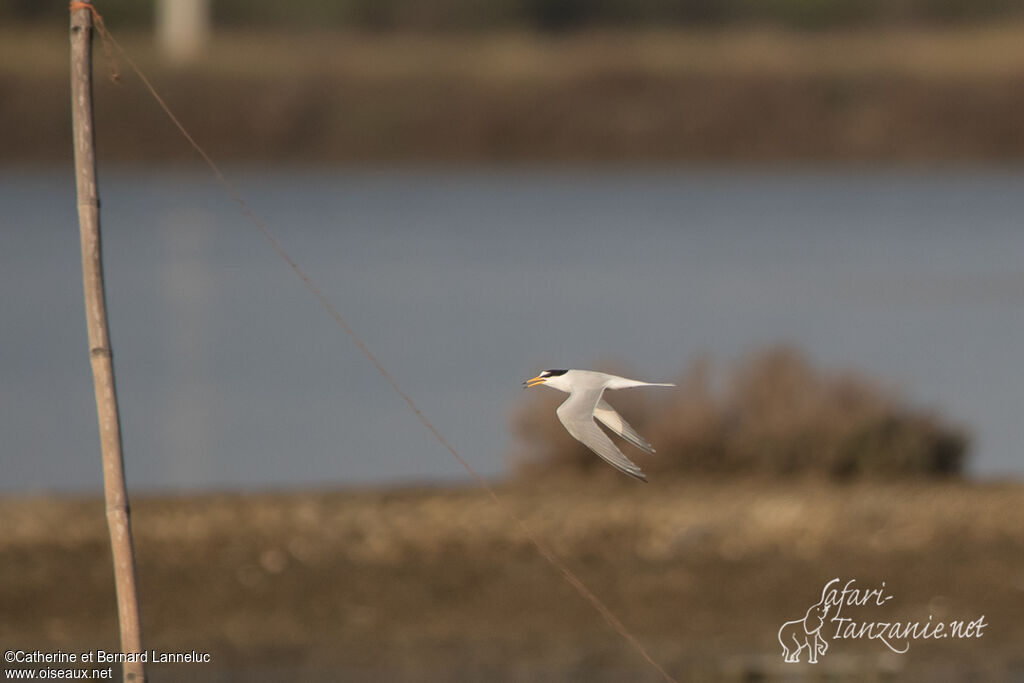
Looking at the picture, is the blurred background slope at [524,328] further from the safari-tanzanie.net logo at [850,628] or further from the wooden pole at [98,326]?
the wooden pole at [98,326]

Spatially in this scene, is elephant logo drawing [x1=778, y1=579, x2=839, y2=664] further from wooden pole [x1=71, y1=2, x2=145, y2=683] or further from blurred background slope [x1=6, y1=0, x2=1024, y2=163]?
blurred background slope [x1=6, y1=0, x2=1024, y2=163]

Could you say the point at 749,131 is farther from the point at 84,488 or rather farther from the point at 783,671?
the point at 783,671

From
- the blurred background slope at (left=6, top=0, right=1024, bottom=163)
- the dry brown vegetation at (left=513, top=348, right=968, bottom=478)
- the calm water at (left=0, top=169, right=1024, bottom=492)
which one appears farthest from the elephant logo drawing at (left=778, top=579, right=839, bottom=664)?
the blurred background slope at (left=6, top=0, right=1024, bottom=163)

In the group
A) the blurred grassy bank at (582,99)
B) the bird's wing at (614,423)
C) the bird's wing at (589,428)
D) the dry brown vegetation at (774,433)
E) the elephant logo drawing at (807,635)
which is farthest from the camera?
the blurred grassy bank at (582,99)

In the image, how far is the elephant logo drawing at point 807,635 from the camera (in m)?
9.18

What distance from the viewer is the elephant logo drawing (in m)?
9.18

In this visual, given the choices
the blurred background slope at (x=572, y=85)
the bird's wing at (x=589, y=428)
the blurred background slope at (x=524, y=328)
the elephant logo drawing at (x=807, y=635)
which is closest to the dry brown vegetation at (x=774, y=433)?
the blurred background slope at (x=524, y=328)

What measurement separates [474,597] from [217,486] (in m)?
4.64

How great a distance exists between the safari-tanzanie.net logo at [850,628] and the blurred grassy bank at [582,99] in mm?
36519

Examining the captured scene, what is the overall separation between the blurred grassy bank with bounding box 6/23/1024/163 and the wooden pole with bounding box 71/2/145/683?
135 ft

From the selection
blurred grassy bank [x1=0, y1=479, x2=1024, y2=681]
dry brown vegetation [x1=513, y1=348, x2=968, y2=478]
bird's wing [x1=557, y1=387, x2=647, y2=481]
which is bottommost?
bird's wing [x1=557, y1=387, x2=647, y2=481]

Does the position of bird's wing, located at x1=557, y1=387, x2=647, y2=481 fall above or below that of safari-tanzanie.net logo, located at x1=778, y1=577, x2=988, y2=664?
below

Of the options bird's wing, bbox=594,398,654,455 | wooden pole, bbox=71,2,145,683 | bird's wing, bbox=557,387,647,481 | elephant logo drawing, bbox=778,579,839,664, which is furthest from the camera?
elephant logo drawing, bbox=778,579,839,664

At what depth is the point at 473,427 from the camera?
16078 millimetres
